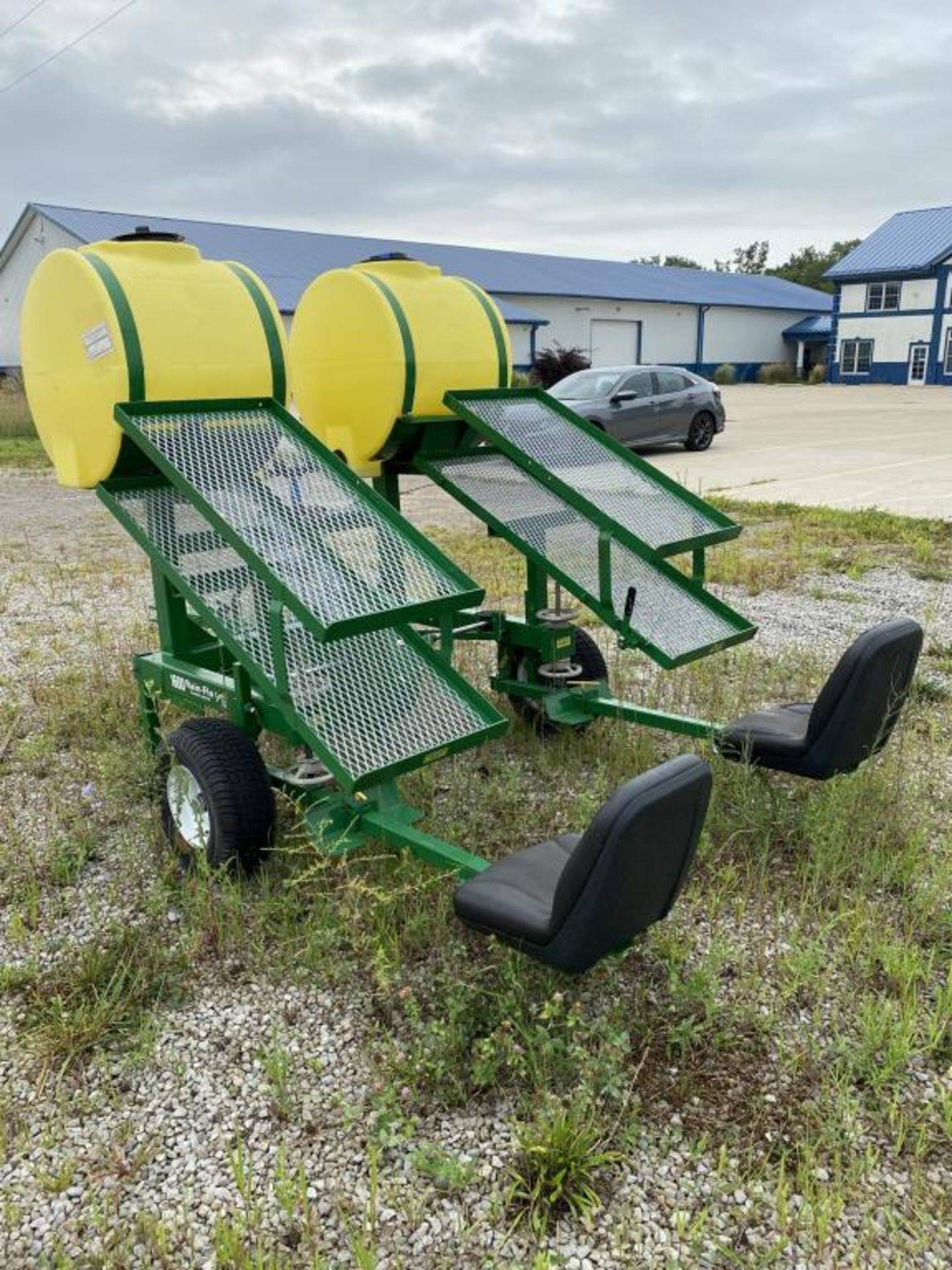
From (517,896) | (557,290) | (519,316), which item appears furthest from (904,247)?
(517,896)

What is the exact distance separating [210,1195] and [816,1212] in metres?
1.32

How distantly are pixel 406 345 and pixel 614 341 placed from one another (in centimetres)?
3855

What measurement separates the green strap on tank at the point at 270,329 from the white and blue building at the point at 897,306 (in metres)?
39.2

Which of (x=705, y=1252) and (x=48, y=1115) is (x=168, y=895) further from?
(x=705, y=1252)

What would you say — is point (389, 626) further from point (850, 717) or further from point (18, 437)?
point (18, 437)

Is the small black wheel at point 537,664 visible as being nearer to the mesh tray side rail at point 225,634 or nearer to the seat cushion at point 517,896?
the mesh tray side rail at point 225,634

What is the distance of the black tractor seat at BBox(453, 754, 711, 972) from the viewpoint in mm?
2309

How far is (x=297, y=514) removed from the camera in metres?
3.77

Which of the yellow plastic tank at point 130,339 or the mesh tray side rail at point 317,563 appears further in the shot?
the yellow plastic tank at point 130,339

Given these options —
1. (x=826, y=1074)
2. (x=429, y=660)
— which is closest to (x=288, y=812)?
(x=429, y=660)

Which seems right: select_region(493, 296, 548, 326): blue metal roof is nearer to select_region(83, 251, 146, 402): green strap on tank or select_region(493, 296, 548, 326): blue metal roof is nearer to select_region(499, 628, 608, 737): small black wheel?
select_region(499, 628, 608, 737): small black wheel

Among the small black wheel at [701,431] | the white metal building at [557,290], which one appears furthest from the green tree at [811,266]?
the small black wheel at [701,431]

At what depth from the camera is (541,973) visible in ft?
9.77

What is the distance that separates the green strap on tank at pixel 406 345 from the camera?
445 centimetres
